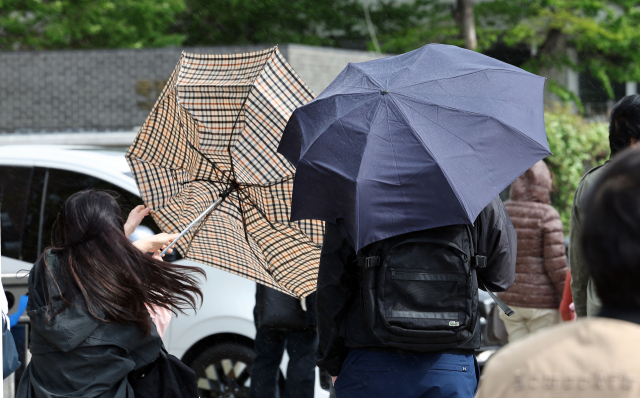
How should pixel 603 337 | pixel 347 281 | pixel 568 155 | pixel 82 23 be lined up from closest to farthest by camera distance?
pixel 603 337 < pixel 347 281 < pixel 568 155 < pixel 82 23

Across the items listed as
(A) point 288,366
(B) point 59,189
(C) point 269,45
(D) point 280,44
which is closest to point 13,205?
(B) point 59,189

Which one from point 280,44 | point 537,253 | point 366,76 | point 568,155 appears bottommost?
point 537,253

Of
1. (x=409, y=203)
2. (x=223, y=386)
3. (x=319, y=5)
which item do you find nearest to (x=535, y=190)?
(x=223, y=386)

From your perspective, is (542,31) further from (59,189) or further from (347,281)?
(347,281)

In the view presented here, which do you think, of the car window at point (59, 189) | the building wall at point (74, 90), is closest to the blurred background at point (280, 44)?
the building wall at point (74, 90)

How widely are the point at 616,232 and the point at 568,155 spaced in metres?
9.80

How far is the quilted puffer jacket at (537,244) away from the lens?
15.9 ft

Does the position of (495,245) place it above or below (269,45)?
below

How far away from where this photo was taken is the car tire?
467cm

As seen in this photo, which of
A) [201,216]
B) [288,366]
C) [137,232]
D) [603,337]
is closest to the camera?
[603,337]

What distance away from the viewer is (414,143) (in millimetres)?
2361

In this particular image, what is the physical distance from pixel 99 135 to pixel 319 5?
9.40m

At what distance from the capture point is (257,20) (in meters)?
17.8

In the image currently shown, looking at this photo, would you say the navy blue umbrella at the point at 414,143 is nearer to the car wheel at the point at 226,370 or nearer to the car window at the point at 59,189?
the car wheel at the point at 226,370
